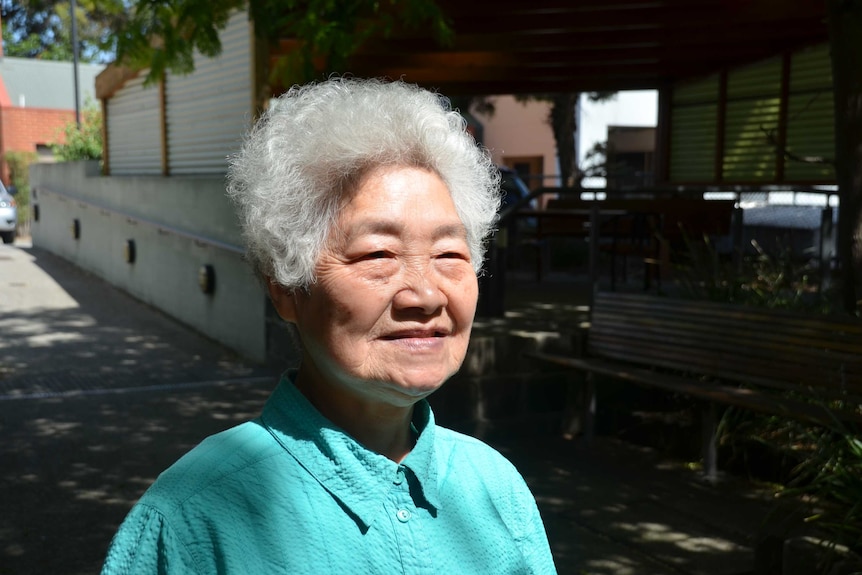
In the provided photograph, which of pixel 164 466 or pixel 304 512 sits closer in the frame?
pixel 304 512

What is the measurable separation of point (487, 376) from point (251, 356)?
10.7 ft

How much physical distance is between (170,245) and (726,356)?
7.83 meters

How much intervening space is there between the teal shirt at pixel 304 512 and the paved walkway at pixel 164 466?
2904mm

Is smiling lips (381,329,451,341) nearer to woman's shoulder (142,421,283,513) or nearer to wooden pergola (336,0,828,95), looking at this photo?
woman's shoulder (142,421,283,513)

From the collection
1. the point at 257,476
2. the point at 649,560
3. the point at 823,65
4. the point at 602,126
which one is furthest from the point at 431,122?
the point at 602,126

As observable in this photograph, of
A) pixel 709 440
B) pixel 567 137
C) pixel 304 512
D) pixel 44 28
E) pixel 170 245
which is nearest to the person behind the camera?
pixel 304 512

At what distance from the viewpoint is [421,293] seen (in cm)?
155

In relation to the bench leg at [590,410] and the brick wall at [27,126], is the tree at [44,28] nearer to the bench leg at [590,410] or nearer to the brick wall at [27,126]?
the brick wall at [27,126]

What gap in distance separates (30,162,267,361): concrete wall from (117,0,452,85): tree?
1.96 m

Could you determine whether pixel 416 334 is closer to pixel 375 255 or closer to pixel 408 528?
pixel 375 255

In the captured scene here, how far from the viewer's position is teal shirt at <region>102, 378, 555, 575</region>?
1.39 m

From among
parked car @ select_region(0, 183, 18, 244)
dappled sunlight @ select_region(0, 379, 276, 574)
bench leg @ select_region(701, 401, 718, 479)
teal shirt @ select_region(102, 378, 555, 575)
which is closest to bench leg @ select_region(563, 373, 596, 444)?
bench leg @ select_region(701, 401, 718, 479)

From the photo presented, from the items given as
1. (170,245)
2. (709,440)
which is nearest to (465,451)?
(709,440)

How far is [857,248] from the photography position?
5.36 metres
